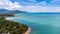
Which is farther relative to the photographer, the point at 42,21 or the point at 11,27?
the point at 42,21

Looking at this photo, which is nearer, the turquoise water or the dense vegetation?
the dense vegetation

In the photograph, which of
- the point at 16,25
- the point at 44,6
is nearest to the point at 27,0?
the point at 44,6

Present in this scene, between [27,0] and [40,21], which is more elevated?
[27,0]

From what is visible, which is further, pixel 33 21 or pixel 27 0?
pixel 33 21

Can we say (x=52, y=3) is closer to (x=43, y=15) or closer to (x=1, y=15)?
(x=43, y=15)

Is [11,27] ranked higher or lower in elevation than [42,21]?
lower
